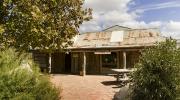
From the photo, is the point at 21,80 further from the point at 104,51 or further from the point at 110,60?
the point at 110,60

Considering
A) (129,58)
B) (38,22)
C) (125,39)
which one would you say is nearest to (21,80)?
(38,22)

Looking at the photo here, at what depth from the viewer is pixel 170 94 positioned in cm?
923

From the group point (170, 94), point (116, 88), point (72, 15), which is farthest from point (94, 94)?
point (170, 94)

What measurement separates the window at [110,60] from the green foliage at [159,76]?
17558mm

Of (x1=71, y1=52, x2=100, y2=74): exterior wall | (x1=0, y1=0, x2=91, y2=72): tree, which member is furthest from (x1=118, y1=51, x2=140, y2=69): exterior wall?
(x1=0, y1=0, x2=91, y2=72): tree

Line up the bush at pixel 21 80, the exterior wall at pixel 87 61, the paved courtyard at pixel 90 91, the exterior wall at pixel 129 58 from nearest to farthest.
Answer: the bush at pixel 21 80
the paved courtyard at pixel 90 91
the exterior wall at pixel 129 58
the exterior wall at pixel 87 61

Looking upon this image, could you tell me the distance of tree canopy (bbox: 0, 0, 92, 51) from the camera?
1077 cm

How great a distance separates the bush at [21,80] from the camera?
724 centimetres

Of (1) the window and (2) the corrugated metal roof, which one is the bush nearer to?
(2) the corrugated metal roof

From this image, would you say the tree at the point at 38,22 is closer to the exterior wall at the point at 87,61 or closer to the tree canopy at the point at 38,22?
the tree canopy at the point at 38,22

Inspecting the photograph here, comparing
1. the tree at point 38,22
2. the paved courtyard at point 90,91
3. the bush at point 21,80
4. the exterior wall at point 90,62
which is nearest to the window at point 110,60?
the exterior wall at point 90,62

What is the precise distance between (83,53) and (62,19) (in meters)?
12.5

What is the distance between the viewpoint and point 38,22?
10945 mm

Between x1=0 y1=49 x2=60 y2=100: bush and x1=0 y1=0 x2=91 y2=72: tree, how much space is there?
2.67 m
